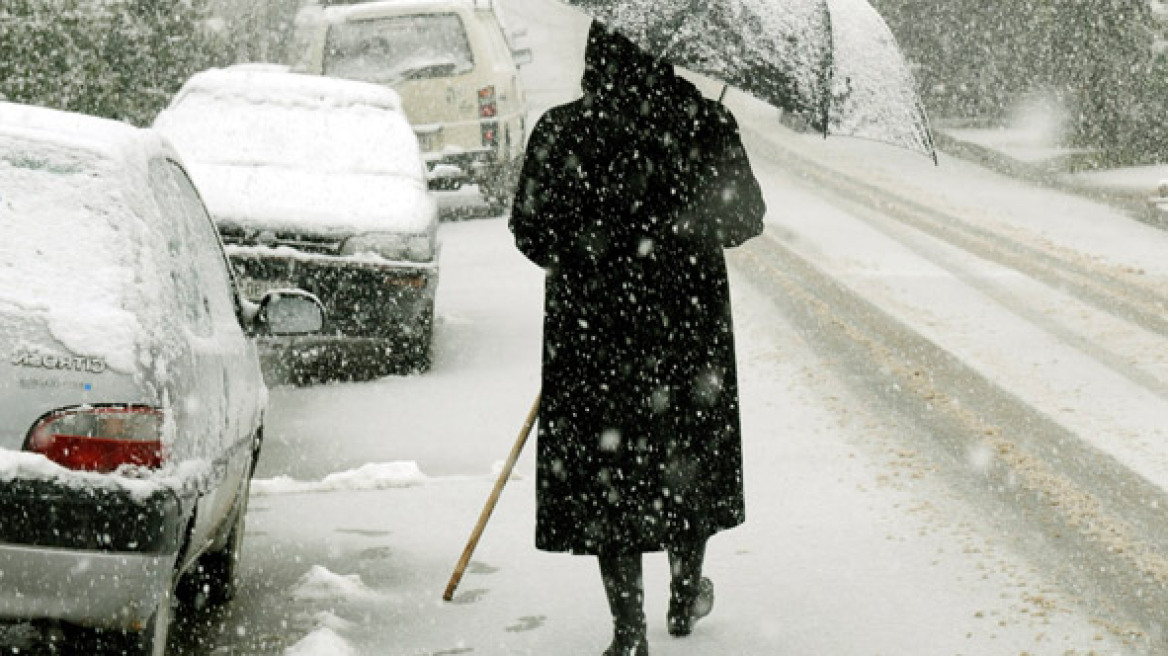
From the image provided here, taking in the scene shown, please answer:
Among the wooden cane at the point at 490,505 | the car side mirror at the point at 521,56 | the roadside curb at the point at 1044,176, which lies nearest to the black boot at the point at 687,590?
the wooden cane at the point at 490,505

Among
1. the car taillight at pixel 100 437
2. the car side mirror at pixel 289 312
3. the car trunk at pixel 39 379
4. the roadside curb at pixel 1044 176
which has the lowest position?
the roadside curb at pixel 1044 176

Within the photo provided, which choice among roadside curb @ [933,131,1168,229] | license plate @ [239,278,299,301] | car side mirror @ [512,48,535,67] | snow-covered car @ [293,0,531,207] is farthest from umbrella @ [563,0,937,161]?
car side mirror @ [512,48,535,67]

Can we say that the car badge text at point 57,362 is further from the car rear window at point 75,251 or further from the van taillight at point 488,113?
the van taillight at point 488,113

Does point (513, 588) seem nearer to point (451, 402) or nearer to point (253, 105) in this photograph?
point (451, 402)

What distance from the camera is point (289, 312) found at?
575 centimetres

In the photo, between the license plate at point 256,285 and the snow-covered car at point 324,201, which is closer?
the license plate at point 256,285

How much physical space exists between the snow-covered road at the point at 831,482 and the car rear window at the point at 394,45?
396cm

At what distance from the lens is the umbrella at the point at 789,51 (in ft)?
16.3

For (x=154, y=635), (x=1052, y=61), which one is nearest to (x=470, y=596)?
(x=154, y=635)

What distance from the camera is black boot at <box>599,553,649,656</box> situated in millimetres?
5094

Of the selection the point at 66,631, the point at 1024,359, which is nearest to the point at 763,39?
the point at 66,631

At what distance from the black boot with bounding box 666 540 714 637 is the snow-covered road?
0.27 feet

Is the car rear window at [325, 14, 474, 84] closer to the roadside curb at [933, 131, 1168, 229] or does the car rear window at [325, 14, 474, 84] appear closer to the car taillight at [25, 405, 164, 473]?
the roadside curb at [933, 131, 1168, 229]

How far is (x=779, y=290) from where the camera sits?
43.3 feet
